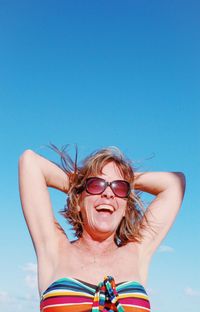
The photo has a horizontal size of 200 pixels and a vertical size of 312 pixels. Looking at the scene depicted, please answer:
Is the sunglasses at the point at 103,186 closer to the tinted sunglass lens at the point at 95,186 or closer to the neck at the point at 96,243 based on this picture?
the tinted sunglass lens at the point at 95,186

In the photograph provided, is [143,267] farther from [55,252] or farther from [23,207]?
[23,207]

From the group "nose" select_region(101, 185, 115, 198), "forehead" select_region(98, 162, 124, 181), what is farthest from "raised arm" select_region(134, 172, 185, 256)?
"nose" select_region(101, 185, 115, 198)

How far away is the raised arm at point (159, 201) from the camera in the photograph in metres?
4.06

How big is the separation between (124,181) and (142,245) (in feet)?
1.81

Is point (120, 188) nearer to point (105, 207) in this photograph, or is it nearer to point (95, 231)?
point (105, 207)

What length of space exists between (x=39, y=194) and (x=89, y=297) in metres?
0.94

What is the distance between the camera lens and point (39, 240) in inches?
148

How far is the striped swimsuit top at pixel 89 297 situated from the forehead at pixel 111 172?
0.79m

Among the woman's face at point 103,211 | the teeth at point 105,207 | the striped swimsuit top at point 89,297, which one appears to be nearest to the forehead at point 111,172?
the woman's face at point 103,211

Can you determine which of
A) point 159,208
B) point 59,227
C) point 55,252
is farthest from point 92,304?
point 159,208

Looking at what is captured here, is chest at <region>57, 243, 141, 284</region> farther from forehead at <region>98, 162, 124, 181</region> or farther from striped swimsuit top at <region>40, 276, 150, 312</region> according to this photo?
forehead at <region>98, 162, 124, 181</region>

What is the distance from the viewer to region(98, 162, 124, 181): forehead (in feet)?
12.6

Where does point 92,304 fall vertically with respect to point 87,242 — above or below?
below

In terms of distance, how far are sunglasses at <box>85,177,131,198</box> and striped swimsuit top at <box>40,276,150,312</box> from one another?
654mm
